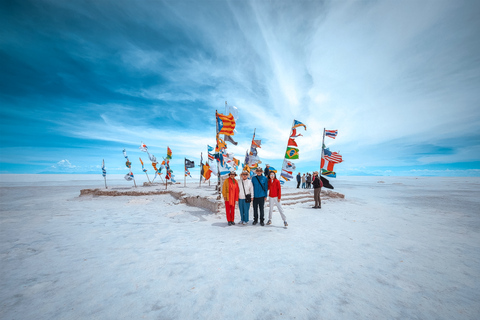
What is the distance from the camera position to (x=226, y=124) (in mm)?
9625

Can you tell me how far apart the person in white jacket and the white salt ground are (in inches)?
27.0

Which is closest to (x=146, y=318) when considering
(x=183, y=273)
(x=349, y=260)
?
(x=183, y=273)

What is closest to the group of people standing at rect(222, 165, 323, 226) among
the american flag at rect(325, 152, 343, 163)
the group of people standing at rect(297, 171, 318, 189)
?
the american flag at rect(325, 152, 343, 163)

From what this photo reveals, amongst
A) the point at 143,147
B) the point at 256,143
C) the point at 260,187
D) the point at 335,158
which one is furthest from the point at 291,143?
the point at 143,147

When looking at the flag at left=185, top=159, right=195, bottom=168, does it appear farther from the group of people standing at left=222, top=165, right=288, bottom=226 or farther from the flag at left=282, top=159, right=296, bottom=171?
the group of people standing at left=222, top=165, right=288, bottom=226

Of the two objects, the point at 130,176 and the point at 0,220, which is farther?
the point at 130,176

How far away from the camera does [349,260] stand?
4.16 metres

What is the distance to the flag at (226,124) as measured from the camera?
9.55m

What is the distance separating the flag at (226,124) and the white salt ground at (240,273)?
5.27 meters

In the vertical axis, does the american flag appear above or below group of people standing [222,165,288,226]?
above

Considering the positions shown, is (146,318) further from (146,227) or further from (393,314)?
(146,227)

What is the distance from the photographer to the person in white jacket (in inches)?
272

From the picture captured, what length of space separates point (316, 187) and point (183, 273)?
9595mm

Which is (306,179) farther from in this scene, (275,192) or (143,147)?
A: (143,147)
